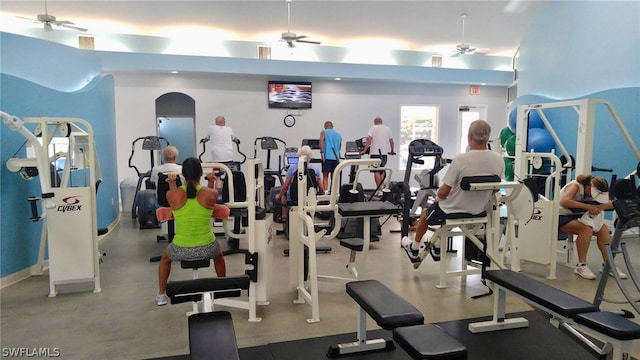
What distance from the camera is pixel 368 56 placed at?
10.5 meters

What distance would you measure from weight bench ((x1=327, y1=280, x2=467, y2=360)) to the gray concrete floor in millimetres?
371

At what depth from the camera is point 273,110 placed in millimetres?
10266

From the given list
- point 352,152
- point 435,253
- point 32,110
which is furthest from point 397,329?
point 352,152

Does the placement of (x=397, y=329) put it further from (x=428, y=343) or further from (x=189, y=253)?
(x=189, y=253)

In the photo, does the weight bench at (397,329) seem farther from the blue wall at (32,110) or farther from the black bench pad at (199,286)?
the blue wall at (32,110)

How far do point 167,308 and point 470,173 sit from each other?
289 centimetres

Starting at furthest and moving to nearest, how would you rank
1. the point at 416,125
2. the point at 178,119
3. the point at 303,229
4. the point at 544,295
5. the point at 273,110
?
the point at 416,125 < the point at 178,119 < the point at 273,110 < the point at 303,229 < the point at 544,295

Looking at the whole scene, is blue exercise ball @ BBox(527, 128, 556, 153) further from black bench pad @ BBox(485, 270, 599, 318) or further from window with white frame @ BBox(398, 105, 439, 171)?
black bench pad @ BBox(485, 270, 599, 318)

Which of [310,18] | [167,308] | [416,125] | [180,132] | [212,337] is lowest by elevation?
[167,308]

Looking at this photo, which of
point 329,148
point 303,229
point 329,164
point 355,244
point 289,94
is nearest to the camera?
point 303,229

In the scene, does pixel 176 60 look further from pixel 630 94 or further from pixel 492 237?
pixel 630 94

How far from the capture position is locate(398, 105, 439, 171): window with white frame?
1159cm

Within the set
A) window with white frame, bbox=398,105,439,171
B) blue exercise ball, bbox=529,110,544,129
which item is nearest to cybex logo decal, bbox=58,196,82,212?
blue exercise ball, bbox=529,110,544,129

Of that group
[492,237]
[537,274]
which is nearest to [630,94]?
[537,274]
